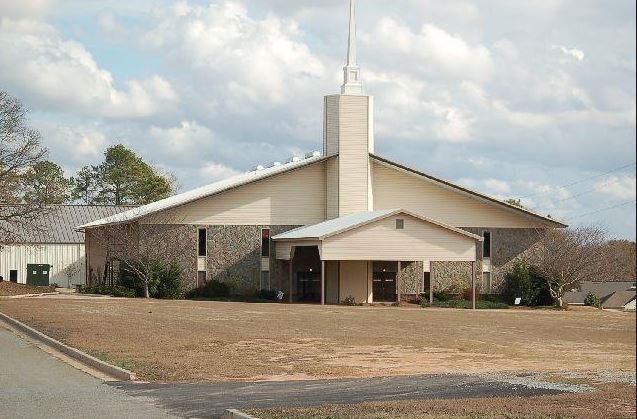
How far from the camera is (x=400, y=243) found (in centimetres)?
5566

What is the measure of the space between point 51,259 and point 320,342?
188 ft

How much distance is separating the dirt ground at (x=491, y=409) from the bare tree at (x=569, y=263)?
147 feet

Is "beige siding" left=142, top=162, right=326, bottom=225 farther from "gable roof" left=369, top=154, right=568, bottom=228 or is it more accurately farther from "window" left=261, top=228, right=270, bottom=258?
"gable roof" left=369, top=154, right=568, bottom=228

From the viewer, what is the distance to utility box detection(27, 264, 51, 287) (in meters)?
78.6

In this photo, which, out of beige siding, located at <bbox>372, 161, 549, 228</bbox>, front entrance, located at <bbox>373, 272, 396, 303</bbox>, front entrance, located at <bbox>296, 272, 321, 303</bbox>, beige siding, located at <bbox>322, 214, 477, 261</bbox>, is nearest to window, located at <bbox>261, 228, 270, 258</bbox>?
front entrance, located at <bbox>296, 272, 321, 303</bbox>

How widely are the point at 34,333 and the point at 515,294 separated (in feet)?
121

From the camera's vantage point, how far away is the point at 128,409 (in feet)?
52.3

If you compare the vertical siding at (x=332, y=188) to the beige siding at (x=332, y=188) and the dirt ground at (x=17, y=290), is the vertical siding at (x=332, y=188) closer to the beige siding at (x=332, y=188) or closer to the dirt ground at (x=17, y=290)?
the beige siding at (x=332, y=188)

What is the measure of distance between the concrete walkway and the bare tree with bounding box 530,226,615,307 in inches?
1634

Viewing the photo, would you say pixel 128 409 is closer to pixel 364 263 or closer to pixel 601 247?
pixel 364 263

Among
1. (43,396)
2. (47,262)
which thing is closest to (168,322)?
(43,396)

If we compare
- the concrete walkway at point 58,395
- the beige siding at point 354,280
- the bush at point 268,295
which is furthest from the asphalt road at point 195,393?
the beige siding at point 354,280

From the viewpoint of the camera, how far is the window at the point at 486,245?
6375 cm

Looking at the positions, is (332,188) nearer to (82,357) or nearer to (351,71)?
(351,71)
